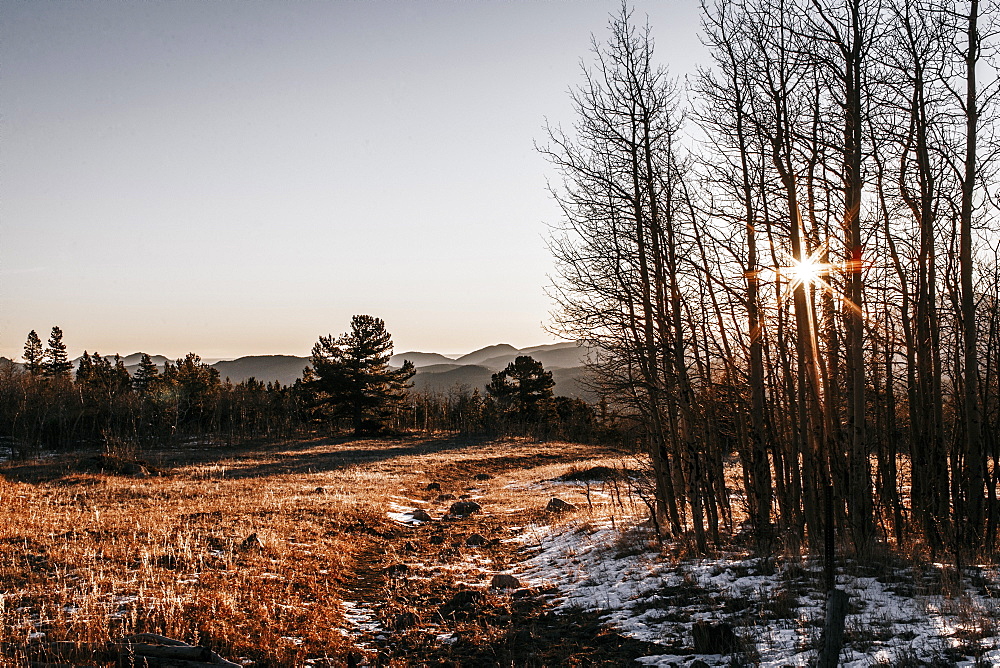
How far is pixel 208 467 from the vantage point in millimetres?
28453

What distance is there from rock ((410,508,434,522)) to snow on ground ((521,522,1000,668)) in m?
6.11

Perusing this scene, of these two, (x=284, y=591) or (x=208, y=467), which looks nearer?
(x=284, y=591)

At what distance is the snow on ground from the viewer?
Result: 18.2ft

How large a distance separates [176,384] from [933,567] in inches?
2653

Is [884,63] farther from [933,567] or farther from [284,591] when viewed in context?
[284,591]

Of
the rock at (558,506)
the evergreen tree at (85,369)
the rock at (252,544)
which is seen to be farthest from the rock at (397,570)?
the evergreen tree at (85,369)

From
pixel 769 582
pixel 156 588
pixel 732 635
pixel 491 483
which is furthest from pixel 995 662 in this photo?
pixel 491 483

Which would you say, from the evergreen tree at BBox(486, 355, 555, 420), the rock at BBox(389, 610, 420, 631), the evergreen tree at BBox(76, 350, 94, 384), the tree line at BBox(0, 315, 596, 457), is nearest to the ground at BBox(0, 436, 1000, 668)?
the rock at BBox(389, 610, 420, 631)

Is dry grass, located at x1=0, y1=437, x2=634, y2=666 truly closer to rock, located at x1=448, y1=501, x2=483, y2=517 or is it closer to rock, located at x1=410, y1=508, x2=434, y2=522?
rock, located at x1=448, y1=501, x2=483, y2=517

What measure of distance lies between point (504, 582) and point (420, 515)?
24.3ft

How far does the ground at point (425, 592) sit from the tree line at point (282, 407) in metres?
39.2

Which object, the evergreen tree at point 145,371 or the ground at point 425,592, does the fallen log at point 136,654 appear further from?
the evergreen tree at point 145,371

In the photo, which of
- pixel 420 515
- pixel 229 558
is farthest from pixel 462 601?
pixel 420 515

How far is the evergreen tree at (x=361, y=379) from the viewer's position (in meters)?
55.8
